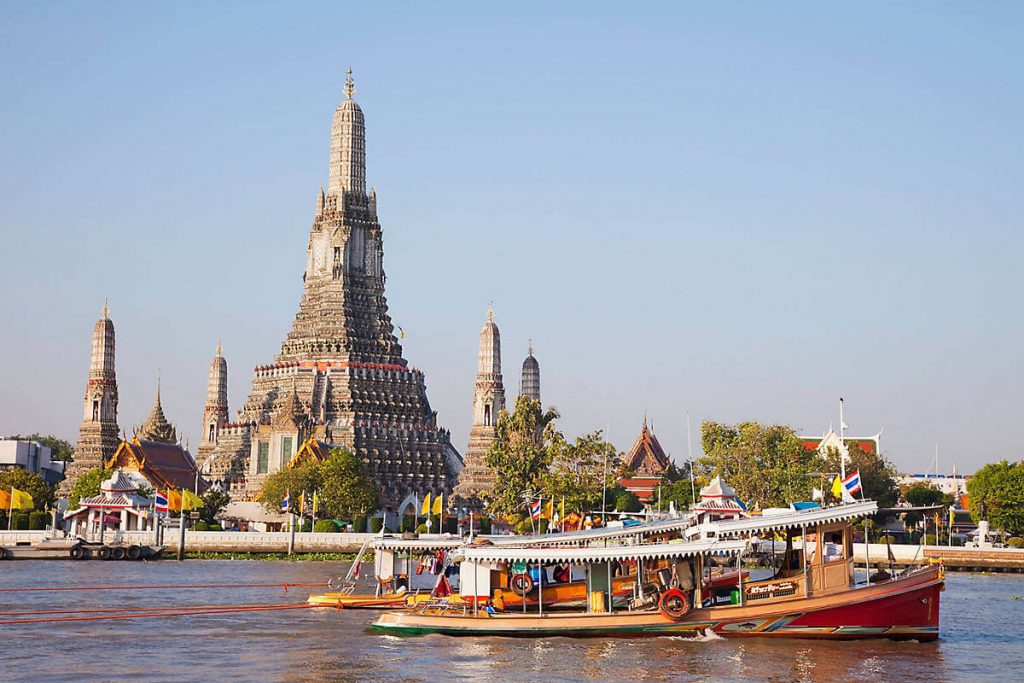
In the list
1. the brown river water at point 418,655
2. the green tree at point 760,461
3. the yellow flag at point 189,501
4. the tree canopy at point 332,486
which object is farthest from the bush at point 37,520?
the brown river water at point 418,655

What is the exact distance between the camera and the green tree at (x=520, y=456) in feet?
356

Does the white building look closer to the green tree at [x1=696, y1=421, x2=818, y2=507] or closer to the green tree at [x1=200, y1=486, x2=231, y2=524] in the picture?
the green tree at [x1=200, y1=486, x2=231, y2=524]

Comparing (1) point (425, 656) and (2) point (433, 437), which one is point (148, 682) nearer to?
(1) point (425, 656)

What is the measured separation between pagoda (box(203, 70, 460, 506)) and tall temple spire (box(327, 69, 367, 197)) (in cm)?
10

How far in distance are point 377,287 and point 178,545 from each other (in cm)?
5316

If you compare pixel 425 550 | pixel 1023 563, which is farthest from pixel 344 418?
pixel 425 550

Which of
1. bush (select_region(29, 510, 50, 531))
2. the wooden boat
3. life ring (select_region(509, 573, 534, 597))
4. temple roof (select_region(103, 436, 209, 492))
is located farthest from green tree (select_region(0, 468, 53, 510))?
the wooden boat

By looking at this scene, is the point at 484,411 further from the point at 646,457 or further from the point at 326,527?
the point at 326,527

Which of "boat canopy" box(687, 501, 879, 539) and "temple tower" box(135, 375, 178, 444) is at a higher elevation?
"temple tower" box(135, 375, 178, 444)

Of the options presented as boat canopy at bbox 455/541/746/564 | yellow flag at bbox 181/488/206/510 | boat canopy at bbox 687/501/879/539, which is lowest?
boat canopy at bbox 455/541/746/564

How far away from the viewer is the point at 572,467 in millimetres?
106500

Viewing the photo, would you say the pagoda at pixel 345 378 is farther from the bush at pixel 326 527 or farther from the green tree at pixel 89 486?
the bush at pixel 326 527

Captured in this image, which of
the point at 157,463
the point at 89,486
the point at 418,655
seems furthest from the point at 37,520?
the point at 418,655

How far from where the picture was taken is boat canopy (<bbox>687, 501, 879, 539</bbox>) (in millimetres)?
43781
